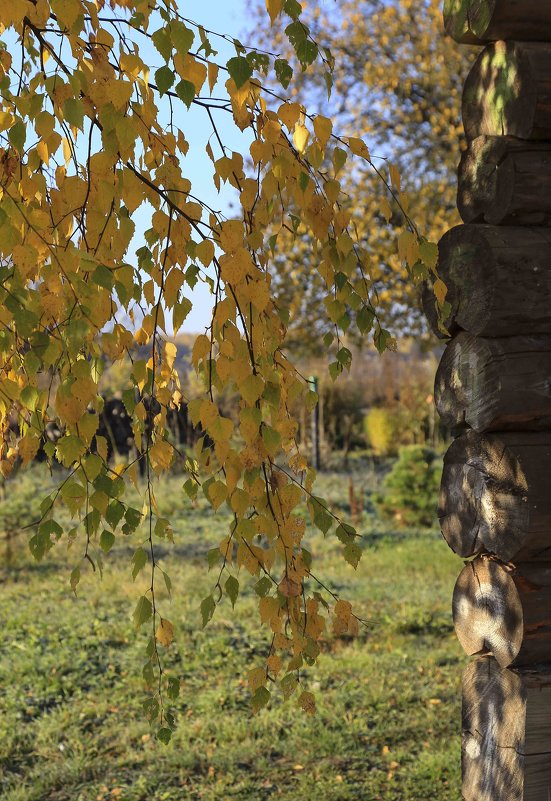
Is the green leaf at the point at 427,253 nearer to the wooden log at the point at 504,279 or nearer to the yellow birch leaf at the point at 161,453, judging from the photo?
the wooden log at the point at 504,279

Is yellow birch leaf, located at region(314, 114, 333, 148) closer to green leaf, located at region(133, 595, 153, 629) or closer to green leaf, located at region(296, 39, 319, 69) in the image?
green leaf, located at region(296, 39, 319, 69)

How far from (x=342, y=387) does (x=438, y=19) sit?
19.6ft

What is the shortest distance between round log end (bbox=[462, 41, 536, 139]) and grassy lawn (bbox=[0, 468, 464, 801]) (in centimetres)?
247

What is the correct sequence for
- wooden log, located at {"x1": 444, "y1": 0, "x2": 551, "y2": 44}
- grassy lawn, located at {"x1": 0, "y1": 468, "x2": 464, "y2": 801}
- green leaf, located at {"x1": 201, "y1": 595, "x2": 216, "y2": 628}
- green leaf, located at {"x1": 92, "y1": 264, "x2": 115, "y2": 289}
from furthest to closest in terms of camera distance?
grassy lawn, located at {"x1": 0, "y1": 468, "x2": 464, "y2": 801}
wooden log, located at {"x1": 444, "y1": 0, "x2": 551, "y2": 44}
green leaf, located at {"x1": 201, "y1": 595, "x2": 216, "y2": 628}
green leaf, located at {"x1": 92, "y1": 264, "x2": 115, "y2": 289}

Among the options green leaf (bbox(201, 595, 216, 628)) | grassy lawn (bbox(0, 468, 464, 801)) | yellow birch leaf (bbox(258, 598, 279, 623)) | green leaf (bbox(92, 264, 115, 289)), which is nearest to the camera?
green leaf (bbox(92, 264, 115, 289))

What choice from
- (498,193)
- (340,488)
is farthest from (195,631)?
(340,488)

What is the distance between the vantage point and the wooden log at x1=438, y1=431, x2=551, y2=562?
2.27m

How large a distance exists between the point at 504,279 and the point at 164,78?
1.04 m

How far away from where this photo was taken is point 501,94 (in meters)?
2.37

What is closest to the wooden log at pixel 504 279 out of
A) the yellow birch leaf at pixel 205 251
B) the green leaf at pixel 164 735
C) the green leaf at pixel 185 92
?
the yellow birch leaf at pixel 205 251

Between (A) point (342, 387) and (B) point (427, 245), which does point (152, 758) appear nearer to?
(B) point (427, 245)

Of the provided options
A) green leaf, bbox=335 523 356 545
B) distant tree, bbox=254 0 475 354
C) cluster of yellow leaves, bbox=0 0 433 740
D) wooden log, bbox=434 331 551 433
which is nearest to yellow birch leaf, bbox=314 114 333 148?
cluster of yellow leaves, bbox=0 0 433 740

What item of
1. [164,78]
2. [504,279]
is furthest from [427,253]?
[164,78]

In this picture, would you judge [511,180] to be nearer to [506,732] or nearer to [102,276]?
[102,276]
